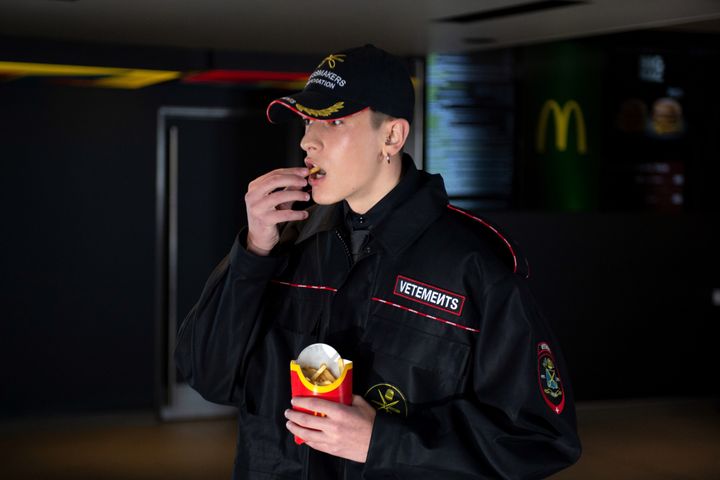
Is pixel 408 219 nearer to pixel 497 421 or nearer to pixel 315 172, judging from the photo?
pixel 315 172

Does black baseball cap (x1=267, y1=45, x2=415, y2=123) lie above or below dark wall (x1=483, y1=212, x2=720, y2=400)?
above

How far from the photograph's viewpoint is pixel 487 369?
171 cm

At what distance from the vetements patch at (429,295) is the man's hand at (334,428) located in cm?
24

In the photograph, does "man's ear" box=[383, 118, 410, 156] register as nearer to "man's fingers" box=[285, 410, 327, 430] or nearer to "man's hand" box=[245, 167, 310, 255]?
"man's hand" box=[245, 167, 310, 255]

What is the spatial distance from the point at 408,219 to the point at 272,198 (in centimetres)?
25

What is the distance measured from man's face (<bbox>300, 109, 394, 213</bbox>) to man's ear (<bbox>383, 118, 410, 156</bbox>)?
14 millimetres

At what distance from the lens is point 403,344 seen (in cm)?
178

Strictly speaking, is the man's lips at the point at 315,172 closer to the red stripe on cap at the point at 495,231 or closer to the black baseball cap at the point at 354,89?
the black baseball cap at the point at 354,89

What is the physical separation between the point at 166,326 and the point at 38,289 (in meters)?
0.82

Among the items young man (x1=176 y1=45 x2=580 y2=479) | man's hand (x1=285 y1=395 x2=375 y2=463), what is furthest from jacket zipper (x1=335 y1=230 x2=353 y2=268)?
man's hand (x1=285 y1=395 x2=375 y2=463)

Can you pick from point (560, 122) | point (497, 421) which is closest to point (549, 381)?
point (497, 421)

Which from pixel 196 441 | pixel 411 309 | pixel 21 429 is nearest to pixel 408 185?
pixel 411 309

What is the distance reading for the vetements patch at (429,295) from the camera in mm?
1762

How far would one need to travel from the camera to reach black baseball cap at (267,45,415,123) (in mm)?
1774
